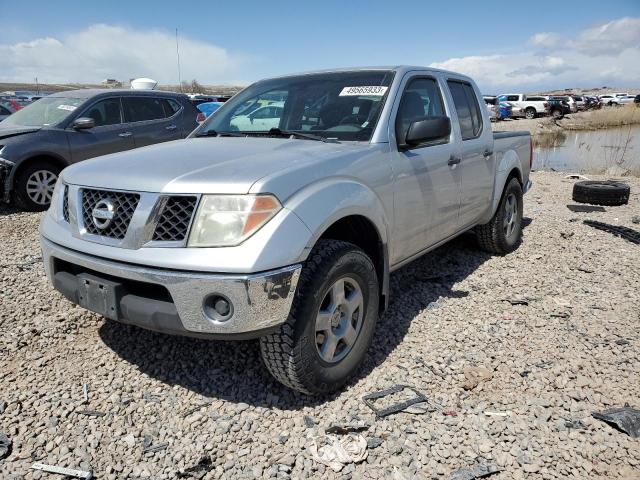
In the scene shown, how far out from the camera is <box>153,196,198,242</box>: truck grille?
2.25 m

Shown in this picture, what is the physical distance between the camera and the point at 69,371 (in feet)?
9.72

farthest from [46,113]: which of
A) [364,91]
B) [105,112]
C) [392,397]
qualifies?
[392,397]

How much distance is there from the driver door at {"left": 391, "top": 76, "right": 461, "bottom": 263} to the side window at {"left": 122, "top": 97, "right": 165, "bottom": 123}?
18.6ft

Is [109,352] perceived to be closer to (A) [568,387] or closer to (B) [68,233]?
(B) [68,233]

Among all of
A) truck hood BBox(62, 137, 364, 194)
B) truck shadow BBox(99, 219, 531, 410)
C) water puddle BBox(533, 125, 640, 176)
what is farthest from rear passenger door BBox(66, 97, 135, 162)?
water puddle BBox(533, 125, 640, 176)

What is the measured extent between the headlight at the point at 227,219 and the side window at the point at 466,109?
2.54 m

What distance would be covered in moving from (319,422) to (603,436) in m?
1.42

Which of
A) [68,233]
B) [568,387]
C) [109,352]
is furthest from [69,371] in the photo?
[568,387]

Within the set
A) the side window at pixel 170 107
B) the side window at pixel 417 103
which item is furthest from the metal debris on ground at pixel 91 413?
the side window at pixel 170 107

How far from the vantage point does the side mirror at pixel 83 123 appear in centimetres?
711

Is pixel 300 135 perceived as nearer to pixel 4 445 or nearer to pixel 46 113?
pixel 4 445

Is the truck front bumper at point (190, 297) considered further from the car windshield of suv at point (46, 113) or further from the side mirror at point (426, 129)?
the car windshield of suv at point (46, 113)

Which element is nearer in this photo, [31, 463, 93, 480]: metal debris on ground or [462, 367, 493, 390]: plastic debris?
[31, 463, 93, 480]: metal debris on ground

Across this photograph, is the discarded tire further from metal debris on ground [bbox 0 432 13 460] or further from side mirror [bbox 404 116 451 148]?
metal debris on ground [bbox 0 432 13 460]
